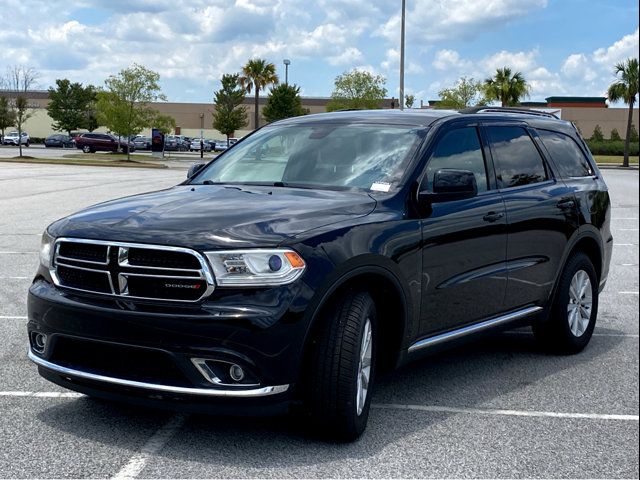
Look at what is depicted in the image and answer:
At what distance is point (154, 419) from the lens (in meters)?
4.70

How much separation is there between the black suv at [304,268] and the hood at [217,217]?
0.01 meters

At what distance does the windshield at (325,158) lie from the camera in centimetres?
516

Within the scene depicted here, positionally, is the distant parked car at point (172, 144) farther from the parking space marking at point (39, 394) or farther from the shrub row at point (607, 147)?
the parking space marking at point (39, 394)

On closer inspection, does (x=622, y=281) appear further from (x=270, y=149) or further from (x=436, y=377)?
(x=270, y=149)

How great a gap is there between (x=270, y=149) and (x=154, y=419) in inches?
84.2

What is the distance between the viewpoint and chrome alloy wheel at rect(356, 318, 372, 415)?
4324 mm

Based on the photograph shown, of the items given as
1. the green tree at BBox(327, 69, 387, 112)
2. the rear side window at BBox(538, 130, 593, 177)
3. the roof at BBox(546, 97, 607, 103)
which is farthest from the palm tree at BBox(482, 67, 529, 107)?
the rear side window at BBox(538, 130, 593, 177)

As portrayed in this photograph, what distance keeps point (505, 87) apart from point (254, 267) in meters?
72.7

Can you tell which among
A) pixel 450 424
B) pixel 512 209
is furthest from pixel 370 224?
pixel 512 209

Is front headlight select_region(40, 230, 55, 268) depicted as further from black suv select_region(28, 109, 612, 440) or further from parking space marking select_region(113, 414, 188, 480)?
parking space marking select_region(113, 414, 188, 480)

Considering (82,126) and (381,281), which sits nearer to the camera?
(381,281)

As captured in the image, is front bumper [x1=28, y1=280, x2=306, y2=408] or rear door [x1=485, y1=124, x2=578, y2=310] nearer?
front bumper [x1=28, y1=280, x2=306, y2=408]

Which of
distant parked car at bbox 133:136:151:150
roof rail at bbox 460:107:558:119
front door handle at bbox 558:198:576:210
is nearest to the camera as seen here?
roof rail at bbox 460:107:558:119

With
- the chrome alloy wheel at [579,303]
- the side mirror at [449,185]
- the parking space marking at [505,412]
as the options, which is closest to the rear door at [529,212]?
the chrome alloy wheel at [579,303]
